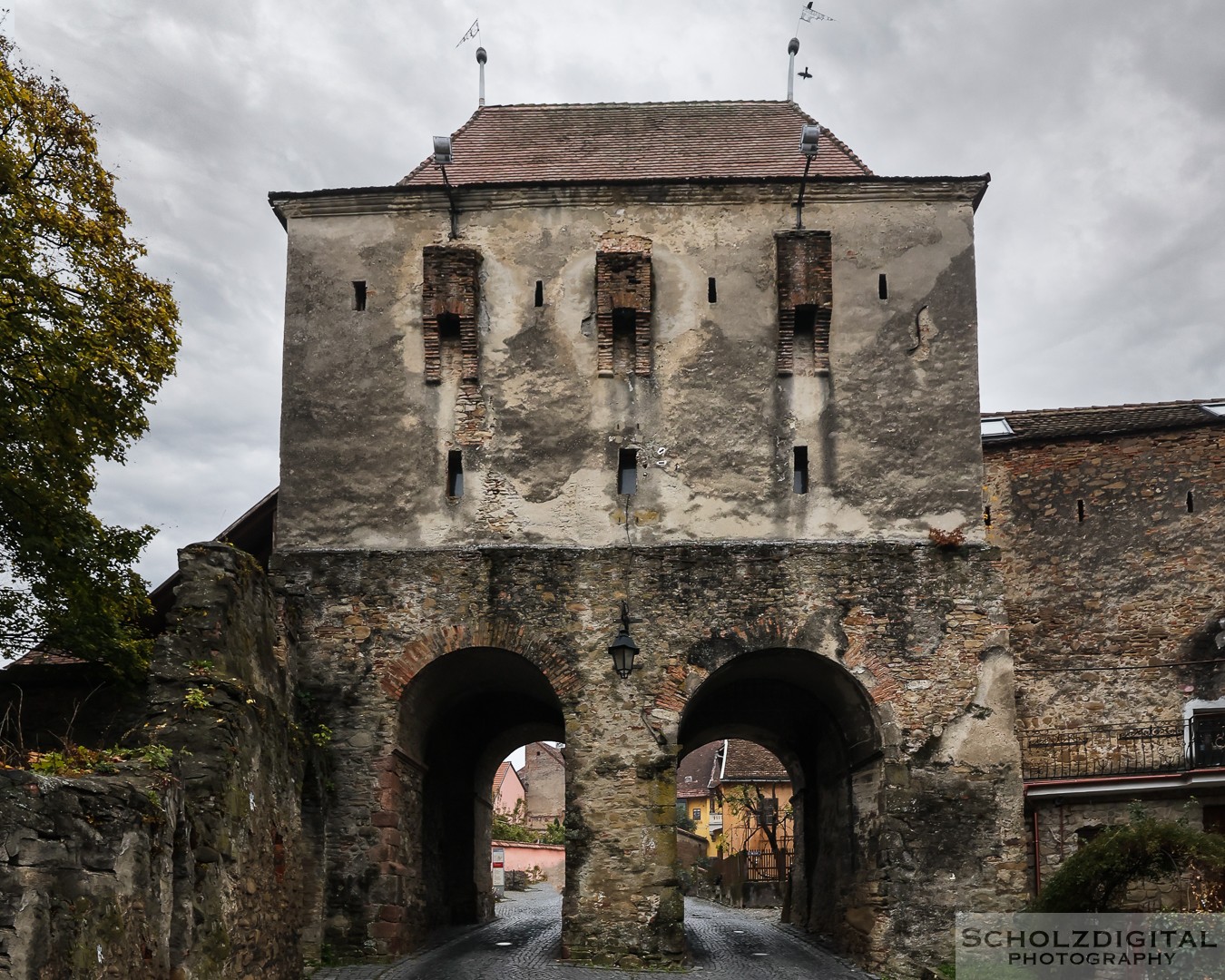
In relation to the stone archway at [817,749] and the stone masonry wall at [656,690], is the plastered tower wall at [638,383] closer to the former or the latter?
the stone masonry wall at [656,690]

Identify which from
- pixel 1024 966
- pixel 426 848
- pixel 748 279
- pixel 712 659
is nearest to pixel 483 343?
pixel 748 279

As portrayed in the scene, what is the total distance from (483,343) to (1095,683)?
965cm

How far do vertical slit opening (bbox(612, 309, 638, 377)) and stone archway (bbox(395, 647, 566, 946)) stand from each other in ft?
12.5

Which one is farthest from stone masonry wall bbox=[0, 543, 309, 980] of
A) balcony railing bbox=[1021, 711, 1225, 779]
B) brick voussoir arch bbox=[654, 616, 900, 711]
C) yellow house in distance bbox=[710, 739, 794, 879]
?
yellow house in distance bbox=[710, 739, 794, 879]

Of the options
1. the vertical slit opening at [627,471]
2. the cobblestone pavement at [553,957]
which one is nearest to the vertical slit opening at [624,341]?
the vertical slit opening at [627,471]

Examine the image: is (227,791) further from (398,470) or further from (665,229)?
(665,229)

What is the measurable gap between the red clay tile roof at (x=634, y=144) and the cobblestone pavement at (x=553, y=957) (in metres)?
9.50

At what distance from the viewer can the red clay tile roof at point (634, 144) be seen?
17.1m

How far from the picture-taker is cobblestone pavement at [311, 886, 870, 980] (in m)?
12.9

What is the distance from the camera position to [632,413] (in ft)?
49.9

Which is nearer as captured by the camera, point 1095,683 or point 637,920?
point 637,920

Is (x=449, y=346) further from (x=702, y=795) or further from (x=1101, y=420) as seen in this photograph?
(x=702, y=795)

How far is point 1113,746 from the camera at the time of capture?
55.1 feet

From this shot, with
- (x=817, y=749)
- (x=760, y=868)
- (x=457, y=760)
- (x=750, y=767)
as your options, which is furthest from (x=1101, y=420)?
(x=750, y=767)
